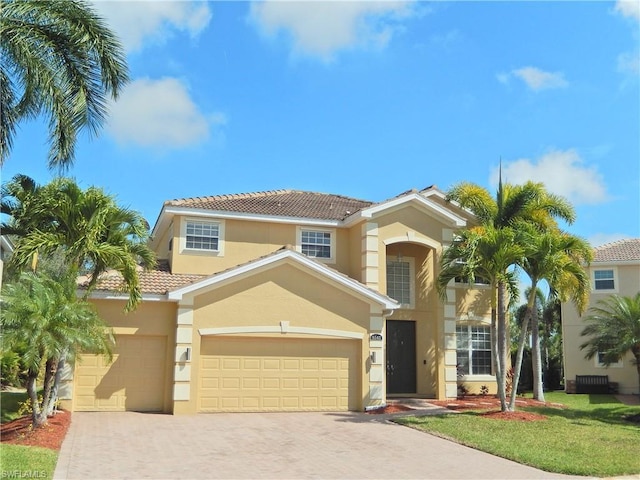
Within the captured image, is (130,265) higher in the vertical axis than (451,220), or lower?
lower

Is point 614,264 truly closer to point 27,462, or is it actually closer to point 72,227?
point 72,227

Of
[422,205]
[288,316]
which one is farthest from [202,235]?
[422,205]

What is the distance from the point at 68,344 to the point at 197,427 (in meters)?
4.23

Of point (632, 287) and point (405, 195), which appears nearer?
point (405, 195)

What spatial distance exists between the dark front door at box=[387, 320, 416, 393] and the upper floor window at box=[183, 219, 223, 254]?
6865 millimetres

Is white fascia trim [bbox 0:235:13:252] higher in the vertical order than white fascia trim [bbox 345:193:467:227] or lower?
lower

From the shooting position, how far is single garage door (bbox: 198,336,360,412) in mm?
19047

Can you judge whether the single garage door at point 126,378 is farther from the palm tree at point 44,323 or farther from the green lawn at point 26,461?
the green lawn at point 26,461

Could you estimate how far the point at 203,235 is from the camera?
73.9 ft

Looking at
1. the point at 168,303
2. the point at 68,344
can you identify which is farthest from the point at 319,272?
the point at 68,344

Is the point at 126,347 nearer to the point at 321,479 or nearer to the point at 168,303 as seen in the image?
the point at 168,303

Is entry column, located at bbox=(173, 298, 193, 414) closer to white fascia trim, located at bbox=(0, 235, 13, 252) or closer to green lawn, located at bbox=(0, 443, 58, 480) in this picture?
green lawn, located at bbox=(0, 443, 58, 480)

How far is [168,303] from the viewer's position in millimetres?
19297

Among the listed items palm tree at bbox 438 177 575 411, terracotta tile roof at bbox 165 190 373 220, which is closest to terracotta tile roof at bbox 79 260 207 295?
terracotta tile roof at bbox 165 190 373 220
